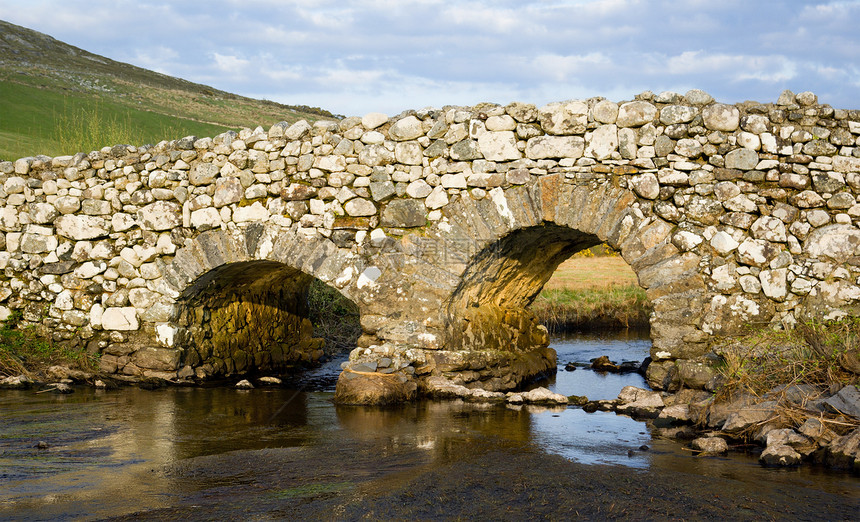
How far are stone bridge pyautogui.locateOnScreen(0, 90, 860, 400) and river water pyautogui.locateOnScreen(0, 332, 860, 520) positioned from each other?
129cm

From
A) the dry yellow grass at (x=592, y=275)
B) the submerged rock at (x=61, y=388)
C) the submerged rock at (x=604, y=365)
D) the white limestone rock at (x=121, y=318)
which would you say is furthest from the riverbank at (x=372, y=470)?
the dry yellow grass at (x=592, y=275)

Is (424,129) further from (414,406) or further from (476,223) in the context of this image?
(414,406)

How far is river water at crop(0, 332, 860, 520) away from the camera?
435 cm

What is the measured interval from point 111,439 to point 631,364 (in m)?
7.45

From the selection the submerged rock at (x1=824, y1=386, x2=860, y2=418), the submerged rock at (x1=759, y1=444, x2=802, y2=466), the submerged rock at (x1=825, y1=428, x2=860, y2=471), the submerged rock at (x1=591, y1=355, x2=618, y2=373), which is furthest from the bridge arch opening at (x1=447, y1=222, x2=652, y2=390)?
the submerged rock at (x1=825, y1=428, x2=860, y2=471)

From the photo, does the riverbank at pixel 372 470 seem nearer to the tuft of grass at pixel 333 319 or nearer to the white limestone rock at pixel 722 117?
the white limestone rock at pixel 722 117

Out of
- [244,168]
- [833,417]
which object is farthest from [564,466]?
[244,168]

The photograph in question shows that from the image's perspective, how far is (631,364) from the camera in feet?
37.2

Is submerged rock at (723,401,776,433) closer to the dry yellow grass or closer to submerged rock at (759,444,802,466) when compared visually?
submerged rock at (759,444,802,466)

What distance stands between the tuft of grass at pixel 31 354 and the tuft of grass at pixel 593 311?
9514 mm

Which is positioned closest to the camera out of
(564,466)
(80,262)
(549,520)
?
(549,520)

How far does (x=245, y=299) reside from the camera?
10844mm

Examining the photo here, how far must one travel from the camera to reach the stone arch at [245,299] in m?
8.83

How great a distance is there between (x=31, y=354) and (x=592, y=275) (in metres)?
14.2
